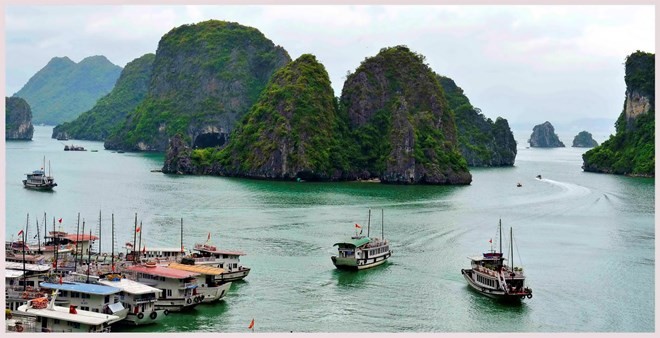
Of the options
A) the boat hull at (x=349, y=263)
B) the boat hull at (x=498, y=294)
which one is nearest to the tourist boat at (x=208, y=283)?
the boat hull at (x=349, y=263)

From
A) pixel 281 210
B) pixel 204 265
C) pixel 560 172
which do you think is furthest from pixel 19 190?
pixel 560 172

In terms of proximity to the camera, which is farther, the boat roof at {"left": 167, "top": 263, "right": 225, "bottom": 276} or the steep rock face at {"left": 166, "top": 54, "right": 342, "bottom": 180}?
the steep rock face at {"left": 166, "top": 54, "right": 342, "bottom": 180}

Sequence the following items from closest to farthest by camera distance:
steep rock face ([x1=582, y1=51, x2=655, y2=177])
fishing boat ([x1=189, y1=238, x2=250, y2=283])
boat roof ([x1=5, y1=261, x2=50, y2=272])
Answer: boat roof ([x1=5, y1=261, x2=50, y2=272]), fishing boat ([x1=189, y1=238, x2=250, y2=283]), steep rock face ([x1=582, y1=51, x2=655, y2=177])

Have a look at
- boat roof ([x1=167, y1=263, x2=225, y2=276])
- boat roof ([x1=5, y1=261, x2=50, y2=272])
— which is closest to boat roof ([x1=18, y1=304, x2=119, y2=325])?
boat roof ([x1=5, y1=261, x2=50, y2=272])

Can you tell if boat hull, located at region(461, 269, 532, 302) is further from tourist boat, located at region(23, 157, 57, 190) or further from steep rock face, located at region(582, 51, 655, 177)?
steep rock face, located at region(582, 51, 655, 177)

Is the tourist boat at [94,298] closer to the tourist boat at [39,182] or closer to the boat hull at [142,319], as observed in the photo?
the boat hull at [142,319]

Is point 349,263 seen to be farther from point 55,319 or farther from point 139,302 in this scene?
point 55,319

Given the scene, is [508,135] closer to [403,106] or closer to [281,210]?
[403,106]

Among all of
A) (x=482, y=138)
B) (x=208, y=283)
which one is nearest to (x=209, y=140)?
(x=482, y=138)
